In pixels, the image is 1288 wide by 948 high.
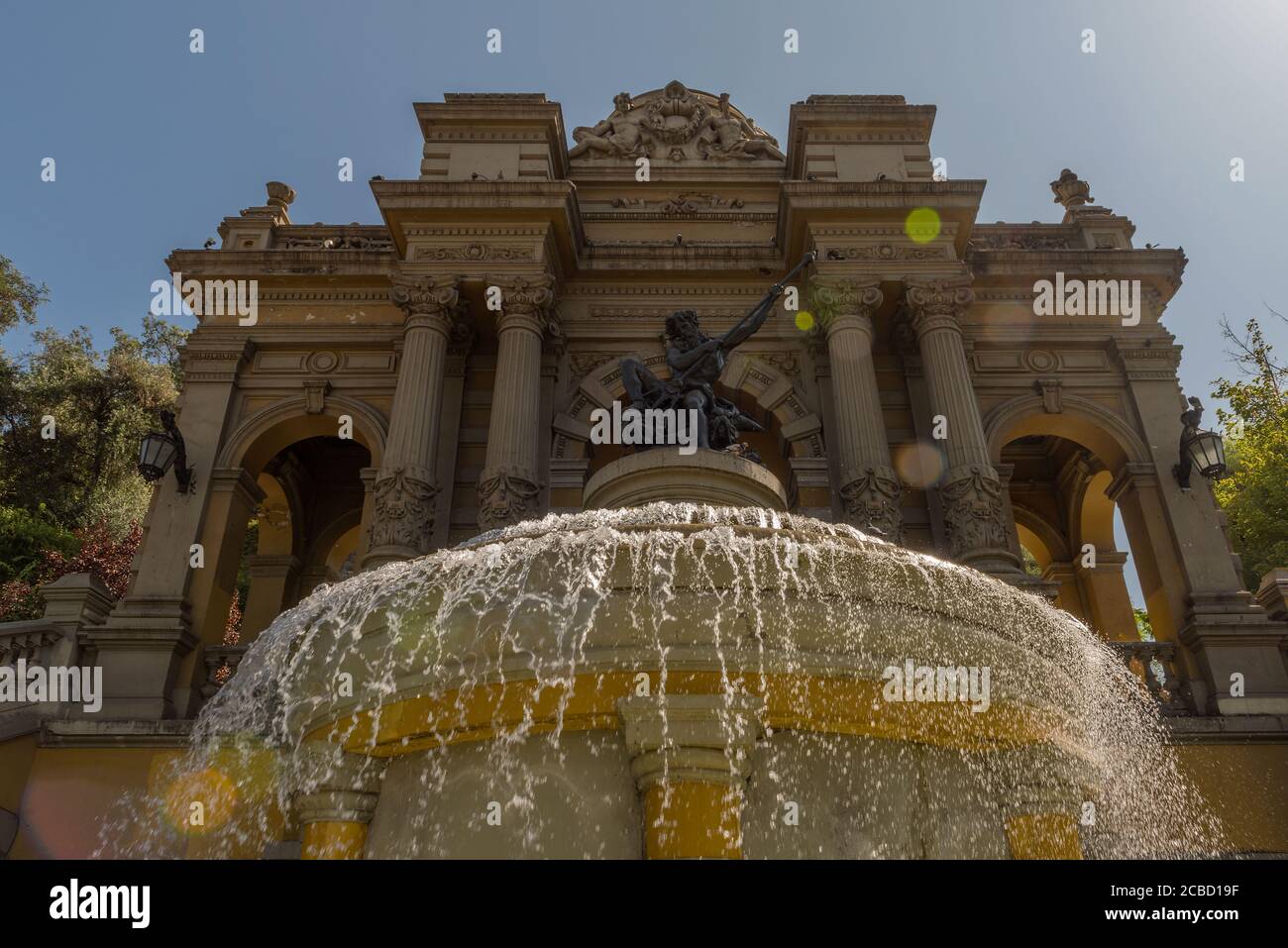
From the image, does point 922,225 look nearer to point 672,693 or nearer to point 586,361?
point 586,361

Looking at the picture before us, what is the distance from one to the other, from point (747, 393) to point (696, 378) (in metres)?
6.31

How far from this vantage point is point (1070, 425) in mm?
14789

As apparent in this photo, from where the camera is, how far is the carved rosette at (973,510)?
38.0 ft

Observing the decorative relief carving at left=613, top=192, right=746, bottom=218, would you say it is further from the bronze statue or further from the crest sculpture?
the bronze statue

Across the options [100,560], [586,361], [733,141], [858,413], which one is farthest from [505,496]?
[100,560]

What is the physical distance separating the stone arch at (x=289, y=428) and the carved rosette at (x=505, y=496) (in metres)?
3.13

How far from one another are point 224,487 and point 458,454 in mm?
3884

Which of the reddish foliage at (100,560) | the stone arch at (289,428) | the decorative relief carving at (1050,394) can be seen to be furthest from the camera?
the reddish foliage at (100,560)

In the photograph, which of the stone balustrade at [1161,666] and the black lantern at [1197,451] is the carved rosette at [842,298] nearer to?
the black lantern at [1197,451]

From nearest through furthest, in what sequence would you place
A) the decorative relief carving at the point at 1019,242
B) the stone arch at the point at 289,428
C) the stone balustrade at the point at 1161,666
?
the stone balustrade at the point at 1161,666, the stone arch at the point at 289,428, the decorative relief carving at the point at 1019,242

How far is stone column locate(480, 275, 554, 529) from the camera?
12109 mm

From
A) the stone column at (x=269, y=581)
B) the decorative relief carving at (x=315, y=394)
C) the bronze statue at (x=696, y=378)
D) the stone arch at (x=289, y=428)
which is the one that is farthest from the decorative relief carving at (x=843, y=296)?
the stone column at (x=269, y=581)

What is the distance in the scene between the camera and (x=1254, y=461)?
2167 centimetres
